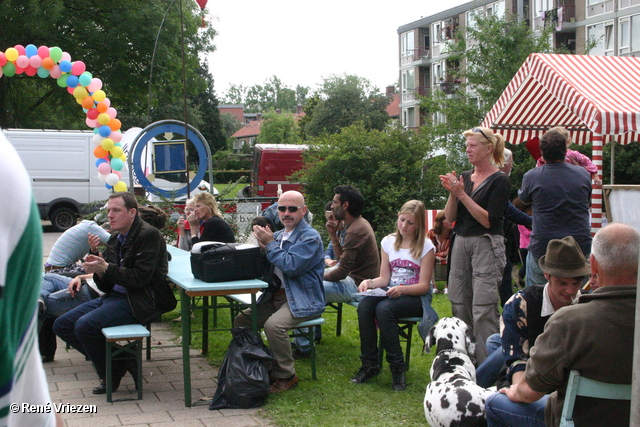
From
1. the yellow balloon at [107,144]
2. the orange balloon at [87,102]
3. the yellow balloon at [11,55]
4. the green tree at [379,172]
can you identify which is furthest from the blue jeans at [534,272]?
the yellow balloon at [11,55]

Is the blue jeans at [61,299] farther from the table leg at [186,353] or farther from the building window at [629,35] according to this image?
the building window at [629,35]

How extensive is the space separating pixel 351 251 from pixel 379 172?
5.71 metres

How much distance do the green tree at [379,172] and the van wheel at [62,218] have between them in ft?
33.9

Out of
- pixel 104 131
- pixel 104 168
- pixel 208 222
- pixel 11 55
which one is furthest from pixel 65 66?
pixel 208 222

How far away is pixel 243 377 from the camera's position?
497 cm

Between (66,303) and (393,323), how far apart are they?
3.04 m

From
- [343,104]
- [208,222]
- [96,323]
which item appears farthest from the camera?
[343,104]

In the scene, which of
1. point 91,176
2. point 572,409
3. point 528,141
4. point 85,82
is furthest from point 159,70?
point 572,409

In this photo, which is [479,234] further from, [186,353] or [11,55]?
[11,55]

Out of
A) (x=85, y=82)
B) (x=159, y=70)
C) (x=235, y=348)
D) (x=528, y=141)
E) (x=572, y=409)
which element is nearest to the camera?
(x=572, y=409)

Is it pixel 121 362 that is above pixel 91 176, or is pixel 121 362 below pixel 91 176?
below

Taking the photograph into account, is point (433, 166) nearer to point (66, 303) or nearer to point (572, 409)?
point (66, 303)

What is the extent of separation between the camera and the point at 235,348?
→ 5.12 meters

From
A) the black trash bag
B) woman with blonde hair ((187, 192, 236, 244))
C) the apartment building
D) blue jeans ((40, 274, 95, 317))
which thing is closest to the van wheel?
woman with blonde hair ((187, 192, 236, 244))
